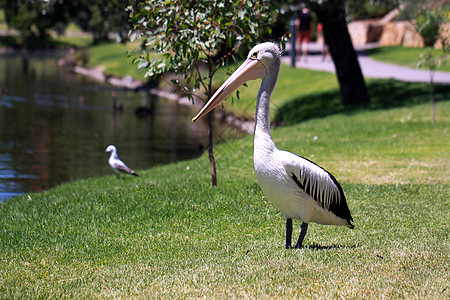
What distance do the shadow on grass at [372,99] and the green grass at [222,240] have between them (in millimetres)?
6633

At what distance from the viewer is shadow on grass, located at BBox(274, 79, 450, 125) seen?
17.5 metres

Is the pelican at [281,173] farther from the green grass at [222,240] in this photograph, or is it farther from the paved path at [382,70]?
the paved path at [382,70]

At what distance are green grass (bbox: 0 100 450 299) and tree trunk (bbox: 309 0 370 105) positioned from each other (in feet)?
23.6

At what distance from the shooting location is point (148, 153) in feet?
53.7

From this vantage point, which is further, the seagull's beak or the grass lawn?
the seagull's beak

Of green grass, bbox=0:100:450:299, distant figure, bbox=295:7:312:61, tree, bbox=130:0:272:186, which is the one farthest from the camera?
distant figure, bbox=295:7:312:61

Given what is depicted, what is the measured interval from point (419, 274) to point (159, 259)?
246 cm

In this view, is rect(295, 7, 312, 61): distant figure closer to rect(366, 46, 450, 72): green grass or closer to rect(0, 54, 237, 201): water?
rect(366, 46, 450, 72): green grass

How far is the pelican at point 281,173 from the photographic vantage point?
5367mm

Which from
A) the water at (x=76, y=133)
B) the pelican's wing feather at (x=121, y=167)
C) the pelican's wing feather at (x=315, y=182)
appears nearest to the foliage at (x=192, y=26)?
the pelican's wing feather at (x=315, y=182)

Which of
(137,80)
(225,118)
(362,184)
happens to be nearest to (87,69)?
(137,80)

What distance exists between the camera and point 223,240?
249 inches

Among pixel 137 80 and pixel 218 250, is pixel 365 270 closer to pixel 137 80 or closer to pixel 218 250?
pixel 218 250

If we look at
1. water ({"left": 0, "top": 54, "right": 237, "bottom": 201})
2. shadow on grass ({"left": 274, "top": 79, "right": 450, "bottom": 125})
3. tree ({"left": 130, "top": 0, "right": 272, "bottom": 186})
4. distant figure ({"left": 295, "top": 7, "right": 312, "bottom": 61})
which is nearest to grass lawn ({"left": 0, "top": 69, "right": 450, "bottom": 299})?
tree ({"left": 130, "top": 0, "right": 272, "bottom": 186})
